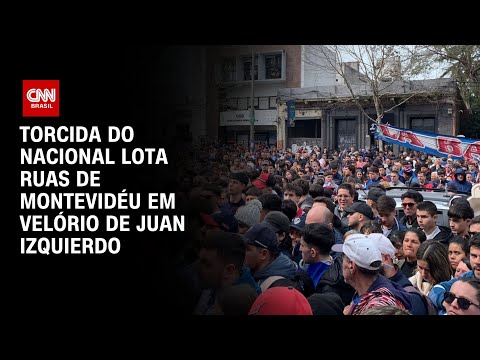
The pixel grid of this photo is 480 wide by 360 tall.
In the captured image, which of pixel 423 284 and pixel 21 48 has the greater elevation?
pixel 21 48

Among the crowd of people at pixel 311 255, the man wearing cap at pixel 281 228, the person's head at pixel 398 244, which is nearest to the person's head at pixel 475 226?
the crowd of people at pixel 311 255

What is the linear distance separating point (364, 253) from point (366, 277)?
0.39ft

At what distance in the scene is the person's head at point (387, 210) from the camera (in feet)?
13.9

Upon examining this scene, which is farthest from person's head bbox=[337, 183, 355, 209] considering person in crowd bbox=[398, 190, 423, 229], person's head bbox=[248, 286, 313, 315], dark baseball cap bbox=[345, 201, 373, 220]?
person's head bbox=[248, 286, 313, 315]

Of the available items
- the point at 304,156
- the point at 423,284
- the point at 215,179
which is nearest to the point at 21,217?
the point at 215,179

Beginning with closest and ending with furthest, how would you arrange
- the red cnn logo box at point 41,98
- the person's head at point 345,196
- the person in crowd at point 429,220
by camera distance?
the red cnn logo box at point 41,98, the person in crowd at point 429,220, the person's head at point 345,196

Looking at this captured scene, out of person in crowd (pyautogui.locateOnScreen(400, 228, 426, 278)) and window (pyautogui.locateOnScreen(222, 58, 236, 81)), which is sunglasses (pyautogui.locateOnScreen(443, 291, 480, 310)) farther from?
window (pyautogui.locateOnScreen(222, 58, 236, 81))

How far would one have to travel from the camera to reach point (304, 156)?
6.42 m

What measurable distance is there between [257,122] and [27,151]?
195cm

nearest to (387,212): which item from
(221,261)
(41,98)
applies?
(221,261)

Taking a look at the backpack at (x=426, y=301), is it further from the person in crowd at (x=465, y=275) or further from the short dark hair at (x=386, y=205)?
the short dark hair at (x=386, y=205)

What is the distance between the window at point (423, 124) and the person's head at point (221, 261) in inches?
157
